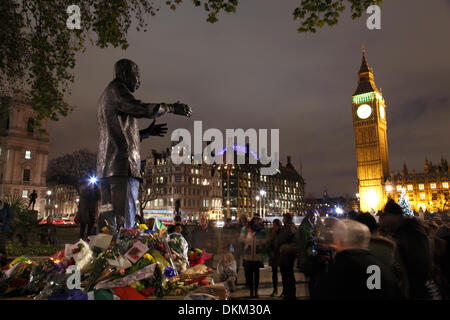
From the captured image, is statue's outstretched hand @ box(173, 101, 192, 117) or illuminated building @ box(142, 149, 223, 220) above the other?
illuminated building @ box(142, 149, 223, 220)

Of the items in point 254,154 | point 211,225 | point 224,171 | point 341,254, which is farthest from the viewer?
point 254,154

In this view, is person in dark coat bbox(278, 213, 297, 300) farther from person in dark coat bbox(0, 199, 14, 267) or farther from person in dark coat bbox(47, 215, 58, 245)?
person in dark coat bbox(47, 215, 58, 245)

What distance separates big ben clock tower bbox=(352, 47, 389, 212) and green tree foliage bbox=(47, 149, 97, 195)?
82.1 m

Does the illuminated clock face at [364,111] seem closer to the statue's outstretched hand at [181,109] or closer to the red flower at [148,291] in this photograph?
the statue's outstretched hand at [181,109]

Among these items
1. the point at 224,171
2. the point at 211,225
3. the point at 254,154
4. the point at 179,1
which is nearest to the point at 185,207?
the point at 224,171

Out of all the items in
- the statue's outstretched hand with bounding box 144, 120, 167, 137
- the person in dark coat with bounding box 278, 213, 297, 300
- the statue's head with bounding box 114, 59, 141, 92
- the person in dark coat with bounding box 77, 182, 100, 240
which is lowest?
the person in dark coat with bounding box 278, 213, 297, 300

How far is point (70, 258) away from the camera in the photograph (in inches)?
164

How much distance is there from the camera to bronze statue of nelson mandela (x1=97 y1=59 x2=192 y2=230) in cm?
483

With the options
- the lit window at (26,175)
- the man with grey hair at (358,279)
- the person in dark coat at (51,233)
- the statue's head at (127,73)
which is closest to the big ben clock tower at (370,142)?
the lit window at (26,175)

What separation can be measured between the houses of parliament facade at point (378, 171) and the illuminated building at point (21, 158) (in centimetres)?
8553

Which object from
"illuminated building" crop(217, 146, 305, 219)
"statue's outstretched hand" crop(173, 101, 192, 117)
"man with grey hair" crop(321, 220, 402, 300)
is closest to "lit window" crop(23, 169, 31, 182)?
"illuminated building" crop(217, 146, 305, 219)

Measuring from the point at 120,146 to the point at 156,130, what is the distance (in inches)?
37.8
